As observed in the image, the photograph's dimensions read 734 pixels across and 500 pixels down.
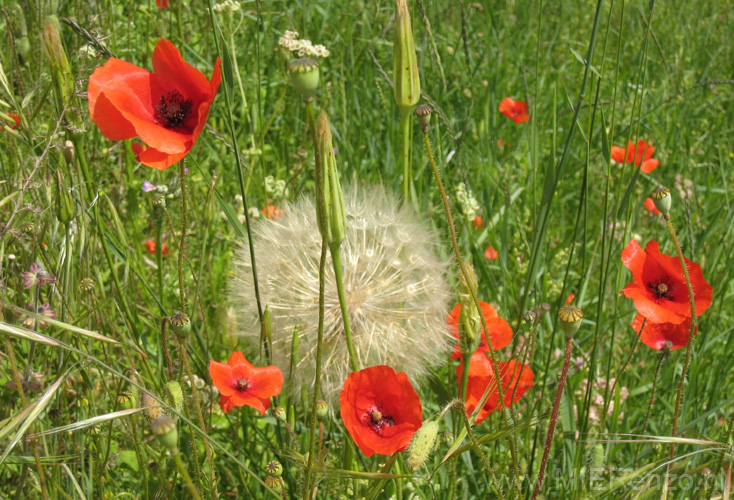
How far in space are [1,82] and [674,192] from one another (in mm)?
3237

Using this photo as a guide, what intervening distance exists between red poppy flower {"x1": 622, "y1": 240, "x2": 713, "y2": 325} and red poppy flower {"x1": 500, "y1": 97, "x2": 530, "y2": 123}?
6.06ft

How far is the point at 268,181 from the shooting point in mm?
2658

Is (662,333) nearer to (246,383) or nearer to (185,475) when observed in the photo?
(246,383)

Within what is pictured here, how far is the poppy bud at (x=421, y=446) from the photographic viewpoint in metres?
1.12

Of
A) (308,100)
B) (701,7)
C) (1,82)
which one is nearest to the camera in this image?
(308,100)

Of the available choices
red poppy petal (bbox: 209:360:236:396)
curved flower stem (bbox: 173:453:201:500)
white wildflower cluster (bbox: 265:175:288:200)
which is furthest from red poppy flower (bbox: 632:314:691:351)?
white wildflower cluster (bbox: 265:175:288:200)

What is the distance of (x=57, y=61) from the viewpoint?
133cm

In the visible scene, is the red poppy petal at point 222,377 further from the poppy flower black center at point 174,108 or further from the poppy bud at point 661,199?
the poppy bud at point 661,199

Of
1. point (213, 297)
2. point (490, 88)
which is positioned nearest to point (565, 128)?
point (490, 88)

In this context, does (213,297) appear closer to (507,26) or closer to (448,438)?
(448,438)

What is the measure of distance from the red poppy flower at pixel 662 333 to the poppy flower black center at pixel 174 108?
4.21ft

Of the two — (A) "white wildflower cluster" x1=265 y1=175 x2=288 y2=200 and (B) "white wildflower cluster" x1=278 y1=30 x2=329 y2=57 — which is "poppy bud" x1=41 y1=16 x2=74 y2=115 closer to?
(B) "white wildflower cluster" x1=278 y1=30 x2=329 y2=57

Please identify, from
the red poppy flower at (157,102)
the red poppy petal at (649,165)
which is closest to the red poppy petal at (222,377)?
the red poppy flower at (157,102)

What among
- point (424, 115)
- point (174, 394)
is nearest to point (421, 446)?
point (174, 394)
